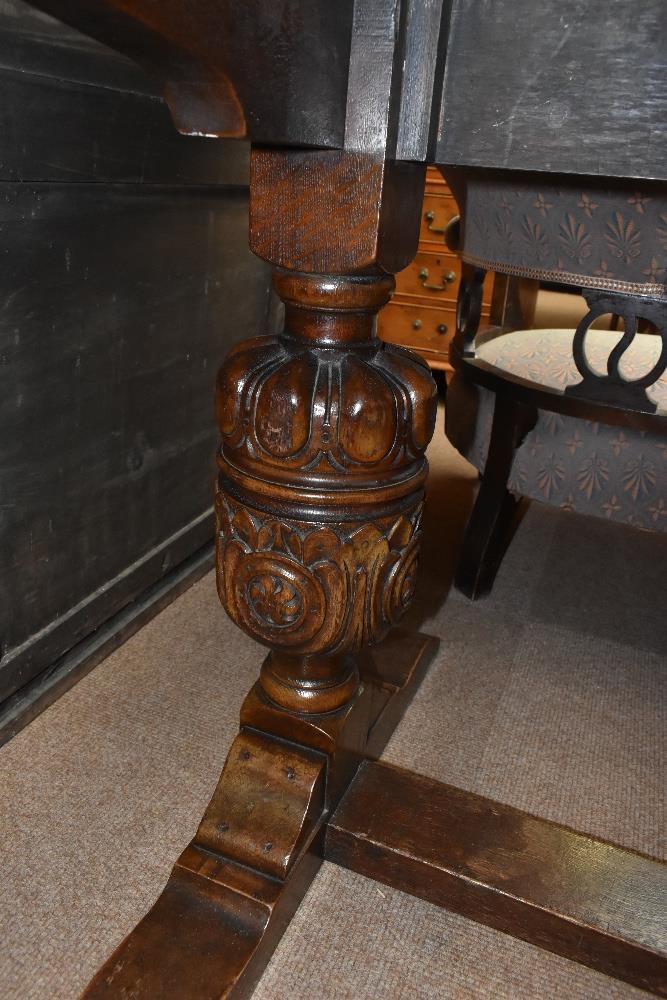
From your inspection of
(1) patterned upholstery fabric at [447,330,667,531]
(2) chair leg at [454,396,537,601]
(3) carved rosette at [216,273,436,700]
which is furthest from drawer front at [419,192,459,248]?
(3) carved rosette at [216,273,436,700]

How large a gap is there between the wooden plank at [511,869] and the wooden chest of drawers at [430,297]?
1.78m

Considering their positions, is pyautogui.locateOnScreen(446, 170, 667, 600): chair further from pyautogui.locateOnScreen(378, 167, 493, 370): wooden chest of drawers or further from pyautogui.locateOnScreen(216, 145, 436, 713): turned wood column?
pyautogui.locateOnScreen(378, 167, 493, 370): wooden chest of drawers

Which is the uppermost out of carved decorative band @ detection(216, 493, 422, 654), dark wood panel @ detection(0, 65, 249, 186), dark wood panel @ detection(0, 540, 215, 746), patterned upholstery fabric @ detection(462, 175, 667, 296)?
dark wood panel @ detection(0, 65, 249, 186)

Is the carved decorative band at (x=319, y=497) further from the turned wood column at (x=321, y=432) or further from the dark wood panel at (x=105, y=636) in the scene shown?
the dark wood panel at (x=105, y=636)

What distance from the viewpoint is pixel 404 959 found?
82cm

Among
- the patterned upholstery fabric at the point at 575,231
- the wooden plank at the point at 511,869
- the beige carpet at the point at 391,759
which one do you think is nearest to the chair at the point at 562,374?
the patterned upholstery fabric at the point at 575,231

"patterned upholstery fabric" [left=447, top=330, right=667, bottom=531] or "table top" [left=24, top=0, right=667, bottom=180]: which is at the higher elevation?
"table top" [left=24, top=0, right=667, bottom=180]

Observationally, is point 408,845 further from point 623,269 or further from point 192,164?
point 192,164

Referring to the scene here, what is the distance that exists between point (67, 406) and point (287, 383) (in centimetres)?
48

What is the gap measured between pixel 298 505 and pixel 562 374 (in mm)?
762

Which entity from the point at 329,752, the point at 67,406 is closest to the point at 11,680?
the point at 67,406

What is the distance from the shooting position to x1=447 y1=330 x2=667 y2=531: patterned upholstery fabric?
3.95 ft

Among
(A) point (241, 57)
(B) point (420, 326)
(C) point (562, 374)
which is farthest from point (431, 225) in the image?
(A) point (241, 57)

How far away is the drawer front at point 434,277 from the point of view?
8.15 ft
